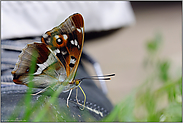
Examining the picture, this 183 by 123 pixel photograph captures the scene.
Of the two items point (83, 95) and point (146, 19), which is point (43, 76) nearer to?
point (83, 95)

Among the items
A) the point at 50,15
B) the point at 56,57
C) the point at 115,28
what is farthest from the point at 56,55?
the point at 115,28

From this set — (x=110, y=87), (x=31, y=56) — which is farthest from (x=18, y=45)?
(x=110, y=87)

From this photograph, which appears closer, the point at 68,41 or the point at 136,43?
the point at 68,41

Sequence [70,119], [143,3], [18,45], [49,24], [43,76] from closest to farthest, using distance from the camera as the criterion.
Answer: [70,119]
[43,76]
[18,45]
[49,24]
[143,3]

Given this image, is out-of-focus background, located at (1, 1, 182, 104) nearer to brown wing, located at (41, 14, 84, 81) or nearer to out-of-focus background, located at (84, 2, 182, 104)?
out-of-focus background, located at (84, 2, 182, 104)

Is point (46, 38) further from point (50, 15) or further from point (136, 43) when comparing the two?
point (136, 43)

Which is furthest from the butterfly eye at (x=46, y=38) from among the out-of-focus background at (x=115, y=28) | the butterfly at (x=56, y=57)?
the out-of-focus background at (x=115, y=28)
